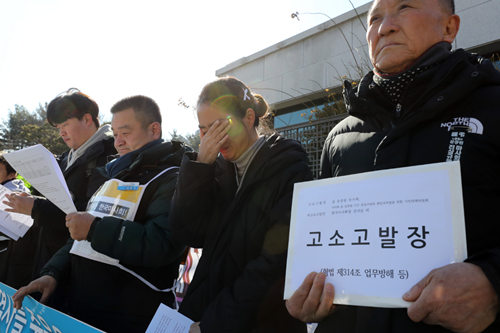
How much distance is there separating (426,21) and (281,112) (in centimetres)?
894

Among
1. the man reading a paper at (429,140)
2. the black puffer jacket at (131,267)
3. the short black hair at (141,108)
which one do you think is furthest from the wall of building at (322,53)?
the man reading a paper at (429,140)

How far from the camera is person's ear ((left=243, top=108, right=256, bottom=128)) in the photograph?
7.38 ft

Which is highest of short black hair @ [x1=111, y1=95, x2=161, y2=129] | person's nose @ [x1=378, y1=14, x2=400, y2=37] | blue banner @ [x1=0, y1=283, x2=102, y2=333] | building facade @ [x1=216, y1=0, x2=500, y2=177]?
building facade @ [x1=216, y1=0, x2=500, y2=177]

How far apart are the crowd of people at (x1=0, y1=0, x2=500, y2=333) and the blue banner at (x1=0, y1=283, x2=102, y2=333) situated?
113 millimetres

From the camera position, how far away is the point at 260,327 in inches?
65.0

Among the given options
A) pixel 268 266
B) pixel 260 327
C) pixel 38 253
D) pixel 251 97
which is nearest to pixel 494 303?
pixel 268 266

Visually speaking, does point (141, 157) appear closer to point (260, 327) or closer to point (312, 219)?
point (260, 327)

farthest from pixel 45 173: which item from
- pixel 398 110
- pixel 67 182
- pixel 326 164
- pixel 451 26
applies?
pixel 451 26

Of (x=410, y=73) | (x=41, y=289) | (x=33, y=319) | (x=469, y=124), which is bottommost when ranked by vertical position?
(x=33, y=319)

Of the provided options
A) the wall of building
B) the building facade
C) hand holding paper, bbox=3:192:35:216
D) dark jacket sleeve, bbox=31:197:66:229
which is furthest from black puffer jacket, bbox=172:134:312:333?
the wall of building

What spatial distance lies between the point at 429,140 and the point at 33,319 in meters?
2.62

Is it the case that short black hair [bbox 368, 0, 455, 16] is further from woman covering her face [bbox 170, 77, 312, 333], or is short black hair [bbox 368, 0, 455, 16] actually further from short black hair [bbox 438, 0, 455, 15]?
woman covering her face [bbox 170, 77, 312, 333]

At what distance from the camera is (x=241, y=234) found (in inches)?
70.8

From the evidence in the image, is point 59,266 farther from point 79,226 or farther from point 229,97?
point 229,97
